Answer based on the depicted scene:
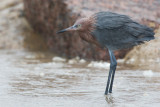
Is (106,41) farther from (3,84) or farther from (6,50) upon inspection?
(6,50)

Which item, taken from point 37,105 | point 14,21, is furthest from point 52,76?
point 14,21

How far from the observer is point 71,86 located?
184 inches

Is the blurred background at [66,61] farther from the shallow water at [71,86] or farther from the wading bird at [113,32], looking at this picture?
the wading bird at [113,32]

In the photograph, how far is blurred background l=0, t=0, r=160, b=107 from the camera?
3979 mm

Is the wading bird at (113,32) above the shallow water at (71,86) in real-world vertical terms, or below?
above

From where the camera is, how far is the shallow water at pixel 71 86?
147 inches

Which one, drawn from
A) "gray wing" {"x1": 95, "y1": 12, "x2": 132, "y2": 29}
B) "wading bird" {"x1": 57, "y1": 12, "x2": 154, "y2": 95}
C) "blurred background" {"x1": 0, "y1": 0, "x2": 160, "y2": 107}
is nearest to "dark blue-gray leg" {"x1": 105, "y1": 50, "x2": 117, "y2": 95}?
"wading bird" {"x1": 57, "y1": 12, "x2": 154, "y2": 95}

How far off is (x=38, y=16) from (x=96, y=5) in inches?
87.7

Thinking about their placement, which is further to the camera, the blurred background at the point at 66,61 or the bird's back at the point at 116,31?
the bird's back at the point at 116,31

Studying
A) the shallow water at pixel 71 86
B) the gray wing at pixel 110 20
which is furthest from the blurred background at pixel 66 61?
the gray wing at pixel 110 20

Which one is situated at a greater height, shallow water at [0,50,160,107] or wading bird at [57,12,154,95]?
wading bird at [57,12,154,95]

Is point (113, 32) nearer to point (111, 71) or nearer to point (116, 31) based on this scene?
point (116, 31)

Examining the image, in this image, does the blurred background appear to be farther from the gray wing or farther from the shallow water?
the gray wing

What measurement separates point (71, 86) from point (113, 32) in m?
0.98
